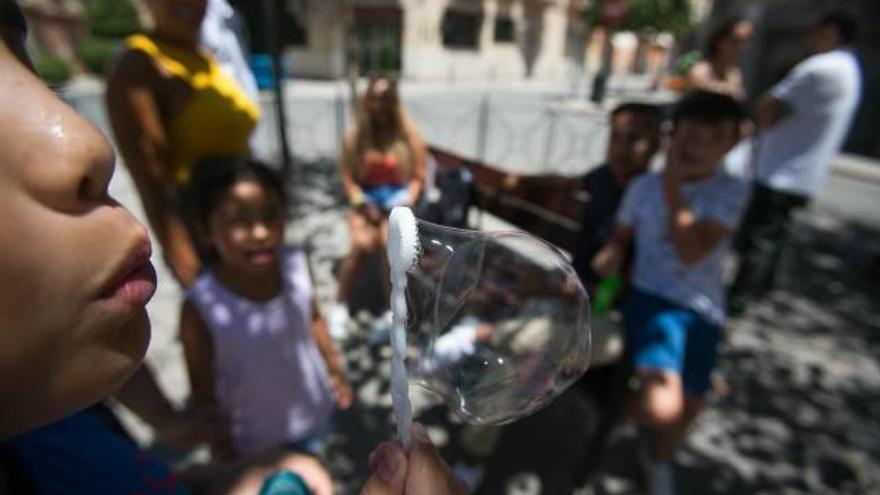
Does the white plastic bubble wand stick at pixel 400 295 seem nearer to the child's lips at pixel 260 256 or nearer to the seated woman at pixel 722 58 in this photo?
the child's lips at pixel 260 256

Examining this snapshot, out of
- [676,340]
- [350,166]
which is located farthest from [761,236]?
[350,166]

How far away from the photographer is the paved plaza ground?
106 inches

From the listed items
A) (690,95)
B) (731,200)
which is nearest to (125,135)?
(690,95)

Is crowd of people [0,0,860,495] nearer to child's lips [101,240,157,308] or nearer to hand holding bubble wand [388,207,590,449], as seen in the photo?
child's lips [101,240,157,308]

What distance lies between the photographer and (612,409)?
2.27 metres

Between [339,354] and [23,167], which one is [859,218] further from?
[23,167]

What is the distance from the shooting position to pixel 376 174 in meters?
3.88

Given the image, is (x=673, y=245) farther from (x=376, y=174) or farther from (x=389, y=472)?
(x=376, y=174)

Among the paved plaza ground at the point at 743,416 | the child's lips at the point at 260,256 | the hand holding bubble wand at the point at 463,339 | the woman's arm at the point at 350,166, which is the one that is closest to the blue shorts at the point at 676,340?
the paved plaza ground at the point at 743,416

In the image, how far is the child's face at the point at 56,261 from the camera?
18.7 inches

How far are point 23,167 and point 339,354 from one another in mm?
3184

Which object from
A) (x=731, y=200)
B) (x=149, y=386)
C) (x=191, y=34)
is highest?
(x=191, y=34)

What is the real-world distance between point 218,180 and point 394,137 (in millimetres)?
2358

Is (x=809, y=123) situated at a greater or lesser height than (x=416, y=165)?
greater
